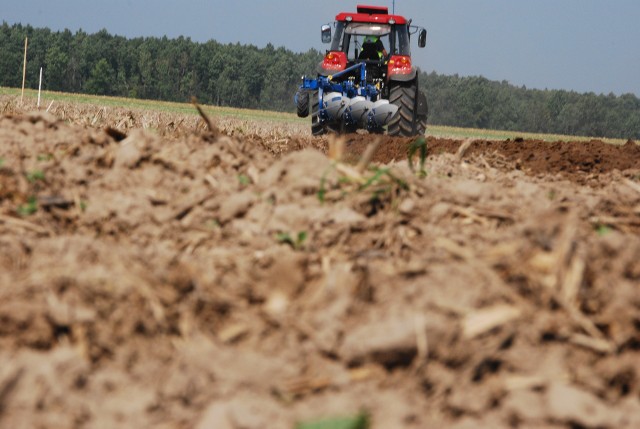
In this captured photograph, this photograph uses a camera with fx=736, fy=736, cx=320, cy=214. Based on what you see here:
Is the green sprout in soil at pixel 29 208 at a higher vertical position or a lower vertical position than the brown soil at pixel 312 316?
higher

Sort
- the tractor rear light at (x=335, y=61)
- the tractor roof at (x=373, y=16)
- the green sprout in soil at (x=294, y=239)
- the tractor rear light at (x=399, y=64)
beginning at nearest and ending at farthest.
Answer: the green sprout in soil at (x=294, y=239) < the tractor rear light at (x=399, y=64) < the tractor rear light at (x=335, y=61) < the tractor roof at (x=373, y=16)

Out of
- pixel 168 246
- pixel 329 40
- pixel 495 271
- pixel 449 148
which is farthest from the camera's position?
pixel 329 40

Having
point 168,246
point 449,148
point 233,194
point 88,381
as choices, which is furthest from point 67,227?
point 449,148

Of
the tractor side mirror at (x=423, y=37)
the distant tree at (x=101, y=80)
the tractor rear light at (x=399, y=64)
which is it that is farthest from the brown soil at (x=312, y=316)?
the distant tree at (x=101, y=80)

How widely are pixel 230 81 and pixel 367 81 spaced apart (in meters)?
91.2

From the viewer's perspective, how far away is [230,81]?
103062 millimetres

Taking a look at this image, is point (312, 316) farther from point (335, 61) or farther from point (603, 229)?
point (335, 61)

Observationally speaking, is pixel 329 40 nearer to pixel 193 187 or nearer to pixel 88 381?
pixel 193 187

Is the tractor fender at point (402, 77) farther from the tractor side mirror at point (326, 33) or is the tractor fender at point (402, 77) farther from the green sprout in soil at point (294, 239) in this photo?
the green sprout in soil at point (294, 239)

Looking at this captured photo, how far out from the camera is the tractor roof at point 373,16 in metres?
14.4

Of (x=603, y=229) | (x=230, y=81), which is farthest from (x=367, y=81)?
(x=230, y=81)

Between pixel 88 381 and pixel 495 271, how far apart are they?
4.60ft

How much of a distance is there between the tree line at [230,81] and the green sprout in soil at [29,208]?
3557 inches

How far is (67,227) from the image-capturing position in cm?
354
